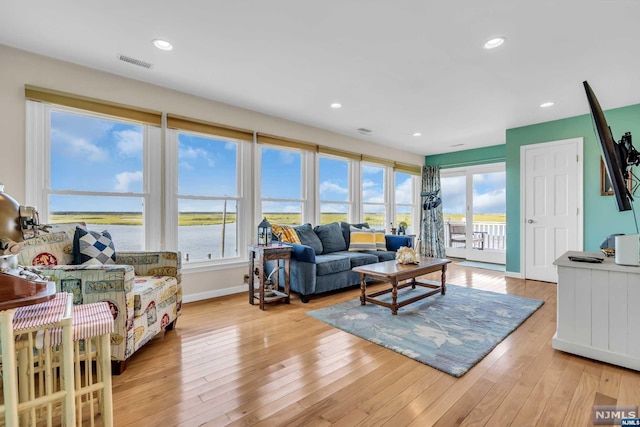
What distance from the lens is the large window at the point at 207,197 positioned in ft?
11.7

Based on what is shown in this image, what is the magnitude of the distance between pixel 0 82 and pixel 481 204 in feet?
24.3

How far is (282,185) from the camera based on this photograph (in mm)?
4449

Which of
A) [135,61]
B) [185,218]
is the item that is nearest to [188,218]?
[185,218]

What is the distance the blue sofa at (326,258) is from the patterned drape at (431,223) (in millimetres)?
2310

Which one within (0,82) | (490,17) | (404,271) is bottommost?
(404,271)

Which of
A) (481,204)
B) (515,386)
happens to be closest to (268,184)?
(515,386)

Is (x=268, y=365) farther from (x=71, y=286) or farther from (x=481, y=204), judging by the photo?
(x=481, y=204)

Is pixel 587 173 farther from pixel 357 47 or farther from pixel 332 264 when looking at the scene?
pixel 357 47

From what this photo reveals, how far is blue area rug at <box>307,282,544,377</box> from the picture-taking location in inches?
86.5

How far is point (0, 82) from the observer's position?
246 cm

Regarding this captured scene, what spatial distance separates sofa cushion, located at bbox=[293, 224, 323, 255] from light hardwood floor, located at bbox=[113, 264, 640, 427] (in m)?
1.60

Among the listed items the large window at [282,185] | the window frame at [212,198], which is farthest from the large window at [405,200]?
the window frame at [212,198]

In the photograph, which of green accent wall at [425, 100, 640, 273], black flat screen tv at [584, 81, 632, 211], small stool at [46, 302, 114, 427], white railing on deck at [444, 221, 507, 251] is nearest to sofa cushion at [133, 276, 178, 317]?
small stool at [46, 302, 114, 427]

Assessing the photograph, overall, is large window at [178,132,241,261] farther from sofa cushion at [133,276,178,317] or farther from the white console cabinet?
the white console cabinet
